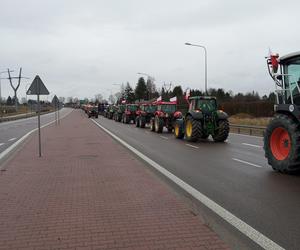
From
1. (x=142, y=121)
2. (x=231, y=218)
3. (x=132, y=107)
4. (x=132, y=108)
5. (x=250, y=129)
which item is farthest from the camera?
(x=132, y=107)

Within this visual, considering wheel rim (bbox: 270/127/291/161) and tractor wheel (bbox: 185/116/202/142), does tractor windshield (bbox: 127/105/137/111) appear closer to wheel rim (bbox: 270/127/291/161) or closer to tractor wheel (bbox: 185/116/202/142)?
tractor wheel (bbox: 185/116/202/142)

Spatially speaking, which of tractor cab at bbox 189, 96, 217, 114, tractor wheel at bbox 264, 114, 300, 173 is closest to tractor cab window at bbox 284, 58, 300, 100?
tractor wheel at bbox 264, 114, 300, 173

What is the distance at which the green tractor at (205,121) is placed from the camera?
20.8 meters

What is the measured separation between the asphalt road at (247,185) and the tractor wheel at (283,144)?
27 cm

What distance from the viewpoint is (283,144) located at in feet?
37.3

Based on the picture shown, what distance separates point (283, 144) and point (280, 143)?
0.17 m

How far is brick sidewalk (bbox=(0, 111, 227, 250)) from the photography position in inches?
217

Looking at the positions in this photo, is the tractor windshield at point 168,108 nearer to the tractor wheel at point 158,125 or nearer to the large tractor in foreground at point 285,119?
the tractor wheel at point 158,125

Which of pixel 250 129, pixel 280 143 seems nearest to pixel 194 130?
pixel 250 129

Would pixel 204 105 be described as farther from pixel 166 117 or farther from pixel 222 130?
pixel 166 117

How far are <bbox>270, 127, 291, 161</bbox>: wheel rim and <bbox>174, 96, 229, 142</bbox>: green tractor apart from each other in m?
9.04

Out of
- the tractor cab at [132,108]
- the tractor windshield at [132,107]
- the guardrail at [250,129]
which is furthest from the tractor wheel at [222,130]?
the tractor windshield at [132,107]

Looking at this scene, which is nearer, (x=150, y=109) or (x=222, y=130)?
(x=222, y=130)

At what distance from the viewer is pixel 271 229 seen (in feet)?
20.0
